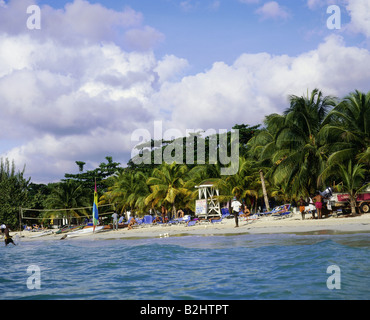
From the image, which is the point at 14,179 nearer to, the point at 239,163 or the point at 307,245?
the point at 239,163

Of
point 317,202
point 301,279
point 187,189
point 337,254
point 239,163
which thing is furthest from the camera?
point 187,189

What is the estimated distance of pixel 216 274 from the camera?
9.17m

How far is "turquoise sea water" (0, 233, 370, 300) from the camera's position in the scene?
7.27 metres

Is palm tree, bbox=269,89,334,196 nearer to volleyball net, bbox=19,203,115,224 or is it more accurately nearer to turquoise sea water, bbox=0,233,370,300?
turquoise sea water, bbox=0,233,370,300

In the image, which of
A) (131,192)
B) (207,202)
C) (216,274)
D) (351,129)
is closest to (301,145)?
(351,129)

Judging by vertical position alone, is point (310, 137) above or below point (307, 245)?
above

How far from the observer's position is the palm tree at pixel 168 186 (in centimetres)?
3425

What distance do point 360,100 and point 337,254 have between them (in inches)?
586

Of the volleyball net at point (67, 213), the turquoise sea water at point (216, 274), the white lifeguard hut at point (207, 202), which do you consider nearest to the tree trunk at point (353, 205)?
the turquoise sea water at point (216, 274)

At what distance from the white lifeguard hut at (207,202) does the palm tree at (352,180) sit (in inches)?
461

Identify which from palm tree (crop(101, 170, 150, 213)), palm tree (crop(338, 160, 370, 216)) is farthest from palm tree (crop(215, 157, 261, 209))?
palm tree (crop(338, 160, 370, 216))

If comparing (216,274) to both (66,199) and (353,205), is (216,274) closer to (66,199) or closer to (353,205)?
(353,205)

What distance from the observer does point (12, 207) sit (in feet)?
148
